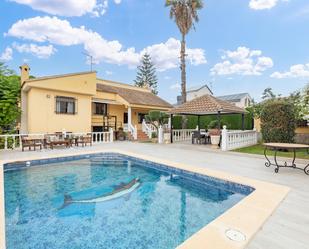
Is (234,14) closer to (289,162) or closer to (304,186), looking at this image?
(289,162)

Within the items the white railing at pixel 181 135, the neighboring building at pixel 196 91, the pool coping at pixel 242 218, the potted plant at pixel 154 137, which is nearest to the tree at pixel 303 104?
the white railing at pixel 181 135

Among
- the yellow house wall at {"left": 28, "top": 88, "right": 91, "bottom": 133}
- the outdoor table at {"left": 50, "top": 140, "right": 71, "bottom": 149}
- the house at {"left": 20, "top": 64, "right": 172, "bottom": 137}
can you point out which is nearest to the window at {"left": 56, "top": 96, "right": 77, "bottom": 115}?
the house at {"left": 20, "top": 64, "right": 172, "bottom": 137}

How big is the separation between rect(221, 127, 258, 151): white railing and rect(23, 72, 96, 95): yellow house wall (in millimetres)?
11957

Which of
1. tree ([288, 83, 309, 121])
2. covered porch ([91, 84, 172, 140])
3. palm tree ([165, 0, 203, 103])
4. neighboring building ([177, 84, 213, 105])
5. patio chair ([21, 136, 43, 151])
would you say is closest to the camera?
patio chair ([21, 136, 43, 151])

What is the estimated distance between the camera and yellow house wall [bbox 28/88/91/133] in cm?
1483

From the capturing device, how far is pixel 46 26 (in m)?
19.0

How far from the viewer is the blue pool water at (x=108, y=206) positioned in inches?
156

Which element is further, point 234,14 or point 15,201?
point 234,14

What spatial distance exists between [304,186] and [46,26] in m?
22.6

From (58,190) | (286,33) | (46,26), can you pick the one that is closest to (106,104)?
(46,26)

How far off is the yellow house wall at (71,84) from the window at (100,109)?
2786 mm

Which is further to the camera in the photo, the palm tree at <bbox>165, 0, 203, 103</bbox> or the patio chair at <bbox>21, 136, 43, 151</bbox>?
the palm tree at <bbox>165, 0, 203, 103</bbox>

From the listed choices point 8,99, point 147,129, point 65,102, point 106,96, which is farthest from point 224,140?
point 8,99

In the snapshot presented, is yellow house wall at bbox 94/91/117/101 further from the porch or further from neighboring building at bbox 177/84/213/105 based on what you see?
neighboring building at bbox 177/84/213/105
